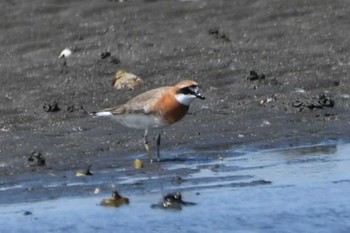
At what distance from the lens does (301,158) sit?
11.6 meters

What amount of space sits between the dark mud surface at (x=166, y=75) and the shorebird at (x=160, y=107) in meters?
0.27

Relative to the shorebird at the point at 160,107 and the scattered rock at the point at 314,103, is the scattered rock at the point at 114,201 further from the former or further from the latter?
the scattered rock at the point at 314,103

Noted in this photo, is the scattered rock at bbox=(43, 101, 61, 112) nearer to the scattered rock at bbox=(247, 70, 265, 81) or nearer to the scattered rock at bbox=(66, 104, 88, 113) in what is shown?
the scattered rock at bbox=(66, 104, 88, 113)

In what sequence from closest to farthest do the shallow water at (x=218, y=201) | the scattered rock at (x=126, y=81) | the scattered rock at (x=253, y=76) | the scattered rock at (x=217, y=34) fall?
the shallow water at (x=218, y=201)
the scattered rock at (x=126, y=81)
the scattered rock at (x=253, y=76)
the scattered rock at (x=217, y=34)

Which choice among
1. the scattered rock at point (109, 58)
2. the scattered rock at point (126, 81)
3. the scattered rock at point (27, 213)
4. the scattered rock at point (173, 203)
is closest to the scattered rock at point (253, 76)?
the scattered rock at point (126, 81)

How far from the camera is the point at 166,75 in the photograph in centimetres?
1423

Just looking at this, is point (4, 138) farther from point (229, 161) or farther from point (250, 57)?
point (250, 57)

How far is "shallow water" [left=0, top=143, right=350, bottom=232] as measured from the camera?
962 cm

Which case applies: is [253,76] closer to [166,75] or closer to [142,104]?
[166,75]

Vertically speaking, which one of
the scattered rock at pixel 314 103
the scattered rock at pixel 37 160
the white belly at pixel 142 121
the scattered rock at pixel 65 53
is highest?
the scattered rock at pixel 65 53

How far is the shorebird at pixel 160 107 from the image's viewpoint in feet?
38.3

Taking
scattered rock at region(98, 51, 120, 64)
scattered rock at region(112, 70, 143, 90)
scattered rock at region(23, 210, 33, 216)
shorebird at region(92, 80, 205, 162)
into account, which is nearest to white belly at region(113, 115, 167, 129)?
shorebird at region(92, 80, 205, 162)

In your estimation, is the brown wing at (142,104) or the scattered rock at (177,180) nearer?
the scattered rock at (177,180)

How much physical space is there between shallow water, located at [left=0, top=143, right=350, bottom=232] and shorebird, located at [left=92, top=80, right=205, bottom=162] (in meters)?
0.40
